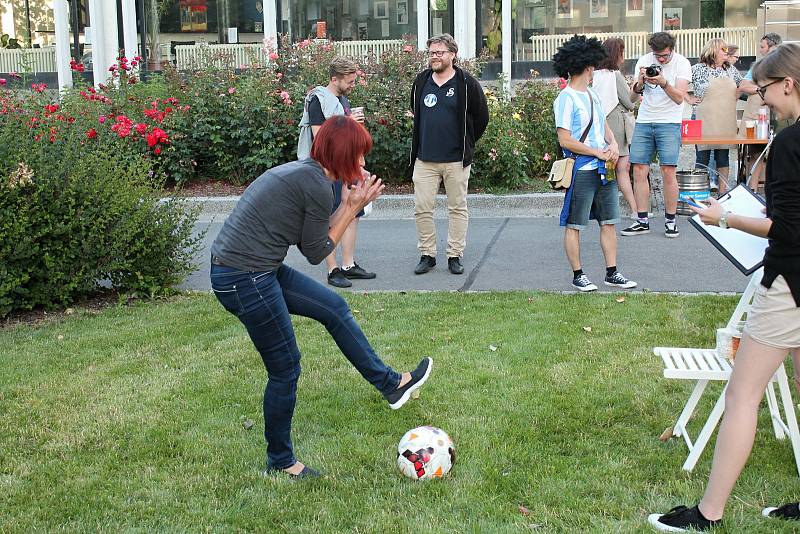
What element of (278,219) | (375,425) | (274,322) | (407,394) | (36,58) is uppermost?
(36,58)

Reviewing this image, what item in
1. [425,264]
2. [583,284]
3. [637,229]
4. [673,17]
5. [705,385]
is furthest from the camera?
[673,17]

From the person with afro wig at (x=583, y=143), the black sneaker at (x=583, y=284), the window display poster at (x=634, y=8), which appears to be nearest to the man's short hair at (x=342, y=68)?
the person with afro wig at (x=583, y=143)

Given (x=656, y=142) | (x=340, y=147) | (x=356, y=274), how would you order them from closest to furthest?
(x=340, y=147)
(x=356, y=274)
(x=656, y=142)

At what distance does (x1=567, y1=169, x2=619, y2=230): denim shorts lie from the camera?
7.35 metres

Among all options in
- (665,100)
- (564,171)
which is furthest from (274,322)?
(665,100)

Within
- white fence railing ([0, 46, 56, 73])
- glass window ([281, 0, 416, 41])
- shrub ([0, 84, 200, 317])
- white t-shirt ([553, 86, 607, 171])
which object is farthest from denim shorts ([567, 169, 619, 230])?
white fence railing ([0, 46, 56, 73])

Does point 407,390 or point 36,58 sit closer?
point 407,390

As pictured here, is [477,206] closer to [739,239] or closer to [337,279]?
[337,279]

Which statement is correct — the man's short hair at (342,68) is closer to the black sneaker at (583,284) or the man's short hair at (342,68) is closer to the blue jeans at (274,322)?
the black sneaker at (583,284)

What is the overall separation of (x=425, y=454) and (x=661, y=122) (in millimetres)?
6029

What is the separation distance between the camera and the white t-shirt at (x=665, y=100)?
30.3 feet

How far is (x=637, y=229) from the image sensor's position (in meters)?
9.70

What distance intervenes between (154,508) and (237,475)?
44 centimetres

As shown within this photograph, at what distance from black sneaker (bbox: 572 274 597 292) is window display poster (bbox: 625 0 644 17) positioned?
14000mm
